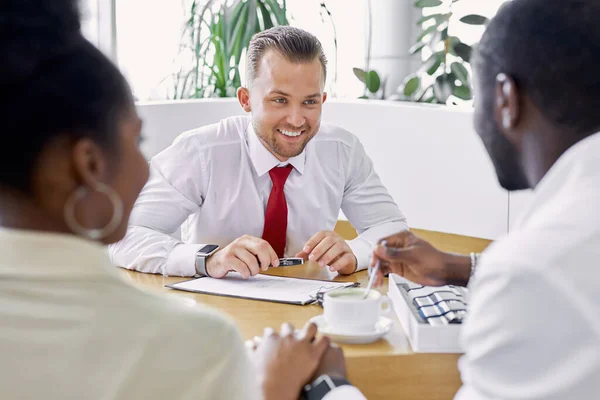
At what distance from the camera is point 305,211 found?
2.63 m

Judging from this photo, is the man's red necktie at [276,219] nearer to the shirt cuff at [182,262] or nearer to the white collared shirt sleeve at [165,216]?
the white collared shirt sleeve at [165,216]

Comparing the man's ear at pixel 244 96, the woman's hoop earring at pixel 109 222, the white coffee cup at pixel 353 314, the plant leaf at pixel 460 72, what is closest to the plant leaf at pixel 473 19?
the plant leaf at pixel 460 72

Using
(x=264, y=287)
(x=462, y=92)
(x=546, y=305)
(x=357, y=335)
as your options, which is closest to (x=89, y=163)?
(x=546, y=305)

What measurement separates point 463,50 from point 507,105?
294 centimetres

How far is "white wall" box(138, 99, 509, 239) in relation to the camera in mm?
3578

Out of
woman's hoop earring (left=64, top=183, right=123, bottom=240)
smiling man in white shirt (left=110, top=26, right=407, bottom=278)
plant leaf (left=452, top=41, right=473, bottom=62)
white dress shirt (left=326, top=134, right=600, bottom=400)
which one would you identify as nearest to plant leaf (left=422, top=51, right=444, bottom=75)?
plant leaf (left=452, top=41, right=473, bottom=62)

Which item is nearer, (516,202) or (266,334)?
(266,334)

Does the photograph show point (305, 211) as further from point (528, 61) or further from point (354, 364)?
point (528, 61)

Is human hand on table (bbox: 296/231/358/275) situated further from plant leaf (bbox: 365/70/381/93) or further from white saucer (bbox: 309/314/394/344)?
plant leaf (bbox: 365/70/381/93)

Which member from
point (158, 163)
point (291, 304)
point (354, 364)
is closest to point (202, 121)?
point (158, 163)

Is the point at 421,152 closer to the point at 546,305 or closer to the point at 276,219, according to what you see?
the point at 276,219

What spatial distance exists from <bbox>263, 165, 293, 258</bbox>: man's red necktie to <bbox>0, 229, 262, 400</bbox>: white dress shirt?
1.58 m

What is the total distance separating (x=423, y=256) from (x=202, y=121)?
259 cm

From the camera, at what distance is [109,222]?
883mm
